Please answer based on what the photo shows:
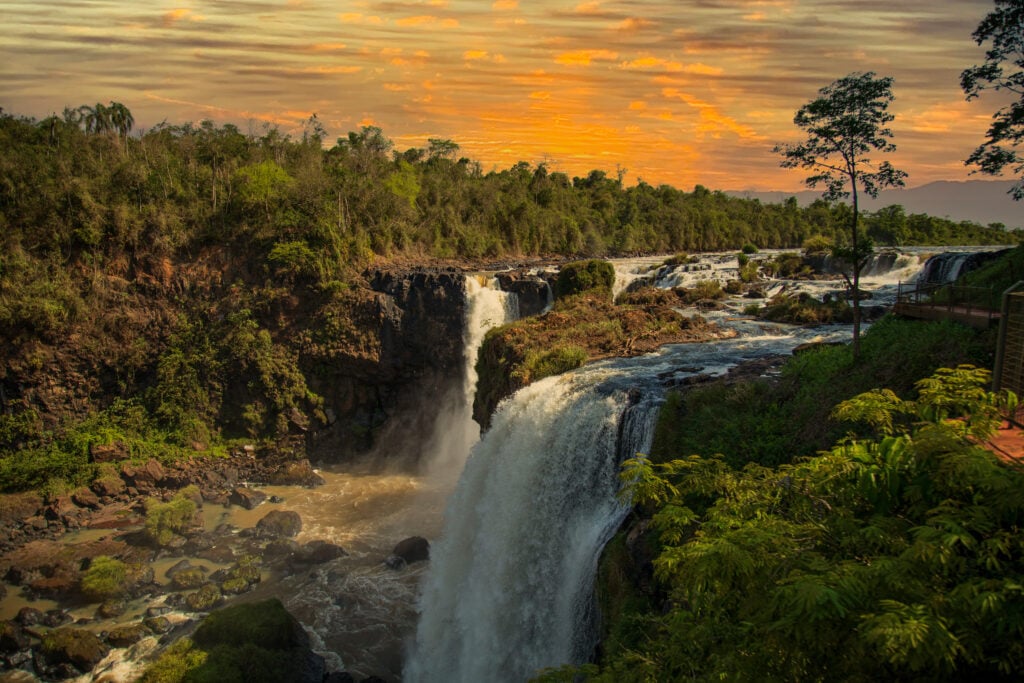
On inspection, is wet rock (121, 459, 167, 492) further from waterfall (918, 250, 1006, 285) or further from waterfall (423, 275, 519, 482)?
waterfall (918, 250, 1006, 285)

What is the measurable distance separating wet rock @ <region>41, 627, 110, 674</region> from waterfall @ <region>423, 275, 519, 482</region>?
52.5 feet

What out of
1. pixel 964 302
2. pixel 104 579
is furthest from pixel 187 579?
pixel 964 302

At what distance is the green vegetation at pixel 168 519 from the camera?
82.0 ft

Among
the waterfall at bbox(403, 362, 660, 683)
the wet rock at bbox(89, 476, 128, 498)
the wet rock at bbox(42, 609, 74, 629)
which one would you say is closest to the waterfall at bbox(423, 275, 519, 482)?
the waterfall at bbox(403, 362, 660, 683)

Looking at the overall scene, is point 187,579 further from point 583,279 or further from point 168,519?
point 583,279

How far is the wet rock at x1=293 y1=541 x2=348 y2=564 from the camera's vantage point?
23750 mm

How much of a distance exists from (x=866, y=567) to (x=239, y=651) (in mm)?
16262

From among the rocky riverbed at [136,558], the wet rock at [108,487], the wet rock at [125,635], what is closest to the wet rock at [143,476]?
→ the rocky riverbed at [136,558]

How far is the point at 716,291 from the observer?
3494 centimetres

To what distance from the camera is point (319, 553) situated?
941 inches

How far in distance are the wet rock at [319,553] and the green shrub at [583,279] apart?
663 inches

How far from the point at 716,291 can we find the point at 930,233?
1653 inches

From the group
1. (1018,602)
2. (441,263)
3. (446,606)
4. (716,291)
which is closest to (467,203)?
(441,263)

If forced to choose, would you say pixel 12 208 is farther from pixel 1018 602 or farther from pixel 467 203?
pixel 1018 602
